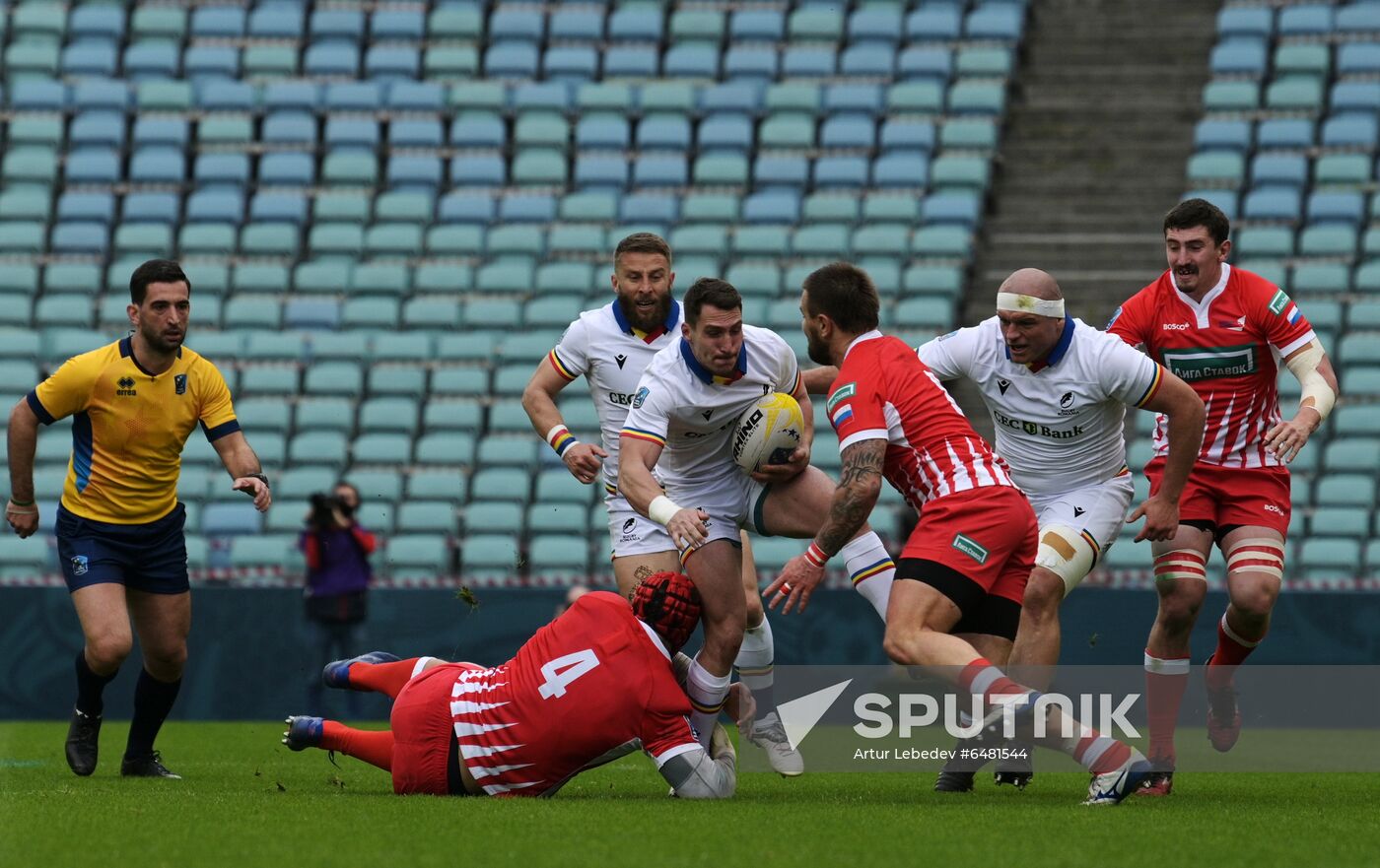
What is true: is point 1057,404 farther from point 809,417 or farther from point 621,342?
point 621,342

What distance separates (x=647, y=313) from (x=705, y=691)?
2151 mm

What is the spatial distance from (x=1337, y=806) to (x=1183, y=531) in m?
1.71

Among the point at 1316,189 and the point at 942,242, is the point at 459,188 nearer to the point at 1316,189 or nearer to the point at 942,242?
the point at 942,242

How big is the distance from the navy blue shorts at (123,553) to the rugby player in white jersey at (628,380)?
1.95 metres

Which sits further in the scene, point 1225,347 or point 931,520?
point 1225,347

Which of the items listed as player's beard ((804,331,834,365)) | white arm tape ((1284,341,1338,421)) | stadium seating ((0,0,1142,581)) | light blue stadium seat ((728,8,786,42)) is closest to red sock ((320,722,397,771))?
player's beard ((804,331,834,365))

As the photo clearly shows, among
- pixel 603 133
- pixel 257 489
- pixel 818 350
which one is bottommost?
pixel 257 489

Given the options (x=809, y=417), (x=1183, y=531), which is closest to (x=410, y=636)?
(x=809, y=417)

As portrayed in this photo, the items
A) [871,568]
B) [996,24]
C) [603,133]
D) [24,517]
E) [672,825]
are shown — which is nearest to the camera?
[672,825]

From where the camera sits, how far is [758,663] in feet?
32.2

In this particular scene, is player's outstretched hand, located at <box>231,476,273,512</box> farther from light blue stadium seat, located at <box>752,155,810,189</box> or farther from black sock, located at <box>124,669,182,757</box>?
light blue stadium seat, located at <box>752,155,810,189</box>

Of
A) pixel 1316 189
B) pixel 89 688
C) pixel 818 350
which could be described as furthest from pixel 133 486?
pixel 1316 189

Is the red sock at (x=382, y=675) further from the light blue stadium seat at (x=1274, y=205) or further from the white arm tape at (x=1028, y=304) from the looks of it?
the light blue stadium seat at (x=1274, y=205)

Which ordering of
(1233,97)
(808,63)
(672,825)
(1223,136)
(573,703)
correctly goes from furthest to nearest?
(808,63) → (1233,97) → (1223,136) → (573,703) → (672,825)
